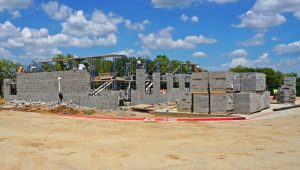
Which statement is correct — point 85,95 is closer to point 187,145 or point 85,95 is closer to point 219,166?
point 187,145

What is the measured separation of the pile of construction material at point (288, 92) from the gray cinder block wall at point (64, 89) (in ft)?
47.9

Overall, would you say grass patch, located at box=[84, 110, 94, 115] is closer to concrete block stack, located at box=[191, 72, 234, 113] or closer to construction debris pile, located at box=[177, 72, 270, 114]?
construction debris pile, located at box=[177, 72, 270, 114]

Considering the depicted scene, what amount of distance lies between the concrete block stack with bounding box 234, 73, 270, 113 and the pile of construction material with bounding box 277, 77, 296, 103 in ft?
20.4

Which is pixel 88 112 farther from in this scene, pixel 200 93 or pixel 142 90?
pixel 200 93

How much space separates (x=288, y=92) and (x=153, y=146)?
21.3 m

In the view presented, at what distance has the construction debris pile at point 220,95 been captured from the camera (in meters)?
18.5

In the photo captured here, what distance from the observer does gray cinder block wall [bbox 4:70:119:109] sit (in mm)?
22016

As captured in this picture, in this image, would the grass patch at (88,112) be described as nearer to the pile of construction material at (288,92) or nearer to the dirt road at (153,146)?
the dirt road at (153,146)

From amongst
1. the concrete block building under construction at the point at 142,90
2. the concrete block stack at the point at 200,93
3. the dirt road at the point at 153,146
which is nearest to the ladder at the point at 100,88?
the concrete block building under construction at the point at 142,90

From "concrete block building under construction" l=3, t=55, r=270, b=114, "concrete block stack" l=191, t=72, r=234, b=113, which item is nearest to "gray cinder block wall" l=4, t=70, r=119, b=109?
"concrete block building under construction" l=3, t=55, r=270, b=114

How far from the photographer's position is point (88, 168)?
24.1ft

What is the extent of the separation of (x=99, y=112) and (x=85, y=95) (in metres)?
2.88

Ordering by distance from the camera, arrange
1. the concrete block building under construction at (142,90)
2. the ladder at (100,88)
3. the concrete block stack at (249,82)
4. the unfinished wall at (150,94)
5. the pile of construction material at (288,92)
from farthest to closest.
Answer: the pile of construction material at (288,92) → the ladder at (100,88) → the unfinished wall at (150,94) → the concrete block stack at (249,82) → the concrete block building under construction at (142,90)

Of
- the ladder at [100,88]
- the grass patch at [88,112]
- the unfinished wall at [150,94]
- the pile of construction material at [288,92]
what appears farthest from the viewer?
the pile of construction material at [288,92]
